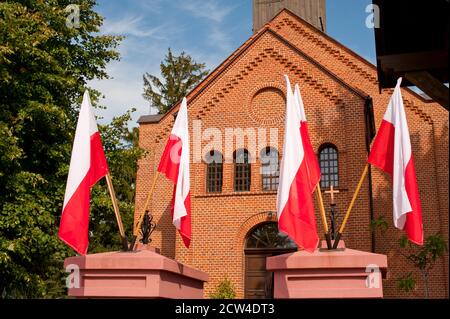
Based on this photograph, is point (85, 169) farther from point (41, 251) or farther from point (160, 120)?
point (160, 120)

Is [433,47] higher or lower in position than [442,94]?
higher

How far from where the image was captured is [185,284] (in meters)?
7.39

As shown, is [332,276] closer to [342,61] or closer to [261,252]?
[261,252]

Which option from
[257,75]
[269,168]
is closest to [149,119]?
[257,75]

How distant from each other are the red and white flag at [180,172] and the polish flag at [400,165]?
266 centimetres

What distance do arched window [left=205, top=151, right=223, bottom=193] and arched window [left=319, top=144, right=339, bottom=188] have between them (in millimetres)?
3470

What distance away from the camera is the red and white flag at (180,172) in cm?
737

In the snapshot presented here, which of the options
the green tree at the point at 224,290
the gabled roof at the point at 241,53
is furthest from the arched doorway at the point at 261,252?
the gabled roof at the point at 241,53

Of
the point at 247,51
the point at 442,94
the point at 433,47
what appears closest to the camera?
the point at 442,94

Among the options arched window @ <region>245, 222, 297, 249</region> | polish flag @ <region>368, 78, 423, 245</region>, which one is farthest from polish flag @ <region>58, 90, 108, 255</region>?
arched window @ <region>245, 222, 297, 249</region>

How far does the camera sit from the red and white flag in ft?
24.2
